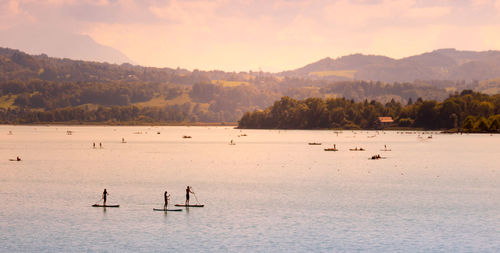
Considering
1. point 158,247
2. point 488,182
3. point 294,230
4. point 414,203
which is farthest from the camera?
point 488,182

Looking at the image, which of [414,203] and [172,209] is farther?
[414,203]

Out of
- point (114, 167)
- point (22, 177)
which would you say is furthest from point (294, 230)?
point (114, 167)

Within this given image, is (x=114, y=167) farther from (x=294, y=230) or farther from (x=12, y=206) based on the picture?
(x=294, y=230)

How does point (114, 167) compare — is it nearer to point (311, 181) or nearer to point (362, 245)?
point (311, 181)

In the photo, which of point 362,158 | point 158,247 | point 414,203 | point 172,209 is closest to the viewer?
point 158,247

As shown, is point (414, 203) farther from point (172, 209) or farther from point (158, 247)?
point (158, 247)

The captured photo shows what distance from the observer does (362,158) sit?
147 meters

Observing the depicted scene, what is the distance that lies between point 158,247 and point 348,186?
47.6 meters

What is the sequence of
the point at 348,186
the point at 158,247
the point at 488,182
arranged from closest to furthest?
1. the point at 158,247
2. the point at 348,186
3. the point at 488,182

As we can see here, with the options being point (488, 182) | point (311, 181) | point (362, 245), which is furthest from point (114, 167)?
point (362, 245)

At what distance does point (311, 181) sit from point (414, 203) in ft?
88.1

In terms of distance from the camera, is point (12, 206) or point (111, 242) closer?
point (111, 242)

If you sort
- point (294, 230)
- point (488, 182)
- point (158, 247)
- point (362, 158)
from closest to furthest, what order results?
1. point (158, 247)
2. point (294, 230)
3. point (488, 182)
4. point (362, 158)

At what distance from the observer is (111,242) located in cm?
4981
